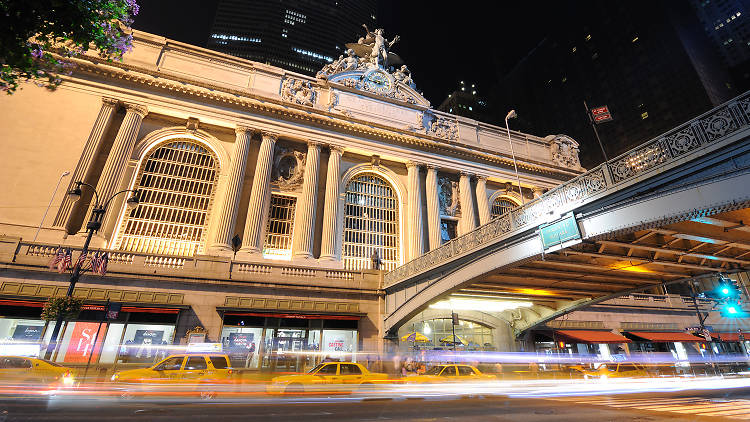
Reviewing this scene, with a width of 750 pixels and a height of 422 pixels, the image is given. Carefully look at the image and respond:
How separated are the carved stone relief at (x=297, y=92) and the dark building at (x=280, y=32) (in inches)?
2036

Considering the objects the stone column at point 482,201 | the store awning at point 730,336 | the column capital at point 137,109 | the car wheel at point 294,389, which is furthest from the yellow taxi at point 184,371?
the store awning at point 730,336

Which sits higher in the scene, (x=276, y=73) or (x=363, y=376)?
(x=276, y=73)

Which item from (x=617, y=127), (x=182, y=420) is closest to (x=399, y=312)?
(x=182, y=420)

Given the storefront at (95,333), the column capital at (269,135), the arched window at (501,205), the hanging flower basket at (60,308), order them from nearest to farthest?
the hanging flower basket at (60,308) → the storefront at (95,333) → the column capital at (269,135) → the arched window at (501,205)

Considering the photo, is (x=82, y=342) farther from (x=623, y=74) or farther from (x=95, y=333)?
(x=623, y=74)

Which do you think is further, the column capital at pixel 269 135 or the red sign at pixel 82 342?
the column capital at pixel 269 135

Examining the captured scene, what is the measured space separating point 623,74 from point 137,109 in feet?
232

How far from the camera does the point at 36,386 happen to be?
899cm

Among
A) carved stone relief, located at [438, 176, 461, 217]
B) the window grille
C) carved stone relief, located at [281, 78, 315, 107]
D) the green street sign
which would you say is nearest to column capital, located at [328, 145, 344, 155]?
carved stone relief, located at [281, 78, 315, 107]

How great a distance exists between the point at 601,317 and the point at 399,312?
61.0ft

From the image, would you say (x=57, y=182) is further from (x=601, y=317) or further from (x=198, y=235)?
(x=601, y=317)

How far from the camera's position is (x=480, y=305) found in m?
21.4

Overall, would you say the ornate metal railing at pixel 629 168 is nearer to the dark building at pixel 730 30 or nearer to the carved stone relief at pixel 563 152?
the carved stone relief at pixel 563 152

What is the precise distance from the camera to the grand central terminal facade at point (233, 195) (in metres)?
16.8
